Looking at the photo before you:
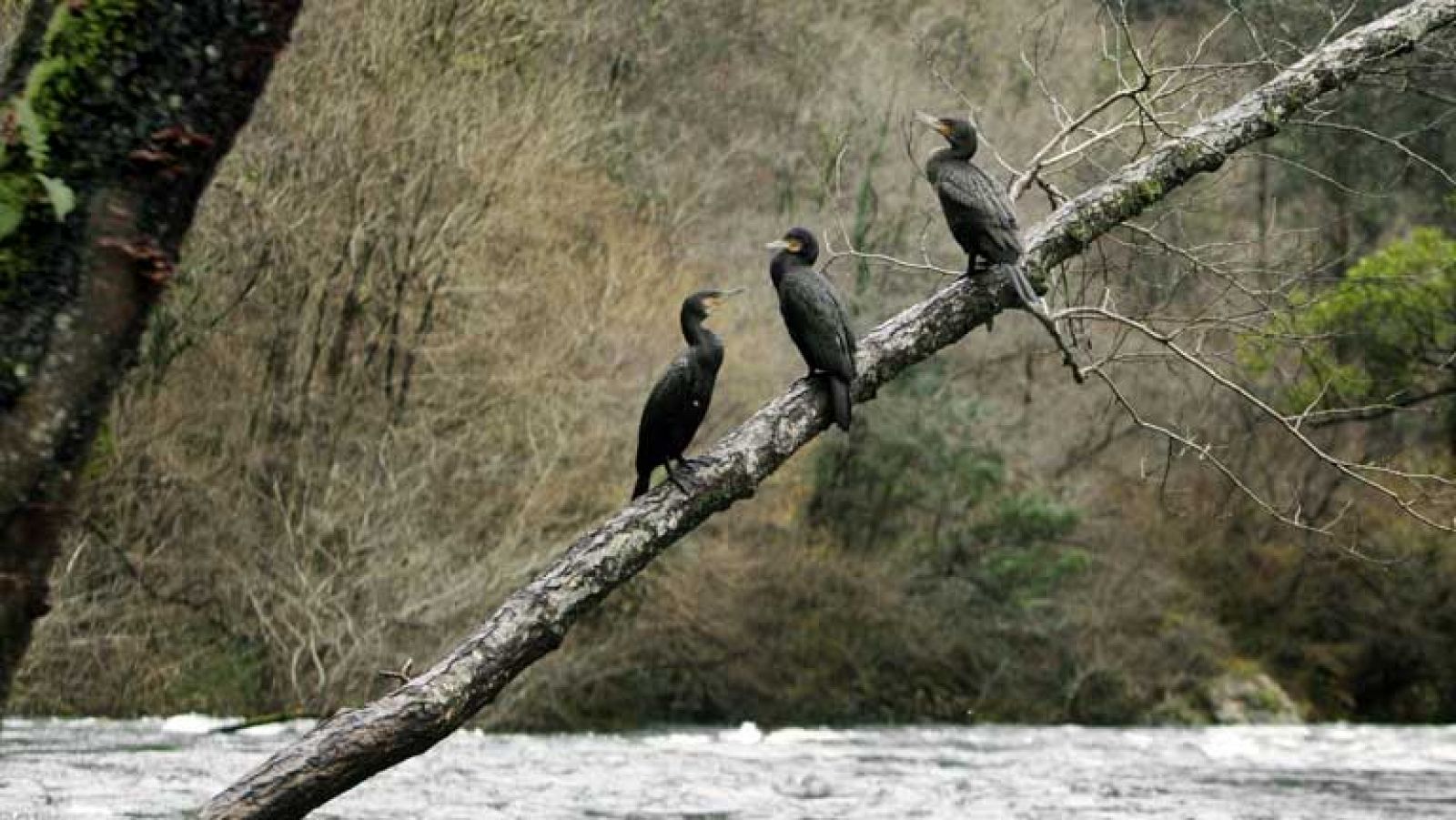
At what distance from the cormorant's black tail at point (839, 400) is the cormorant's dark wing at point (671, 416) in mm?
1102

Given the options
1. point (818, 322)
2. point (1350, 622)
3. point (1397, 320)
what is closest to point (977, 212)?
point (818, 322)

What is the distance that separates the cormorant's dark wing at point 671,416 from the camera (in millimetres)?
6953

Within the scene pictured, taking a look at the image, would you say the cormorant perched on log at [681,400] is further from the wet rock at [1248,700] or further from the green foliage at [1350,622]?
the green foliage at [1350,622]

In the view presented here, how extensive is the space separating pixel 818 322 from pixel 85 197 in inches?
161

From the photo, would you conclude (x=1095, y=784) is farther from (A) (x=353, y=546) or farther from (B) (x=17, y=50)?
(B) (x=17, y=50)

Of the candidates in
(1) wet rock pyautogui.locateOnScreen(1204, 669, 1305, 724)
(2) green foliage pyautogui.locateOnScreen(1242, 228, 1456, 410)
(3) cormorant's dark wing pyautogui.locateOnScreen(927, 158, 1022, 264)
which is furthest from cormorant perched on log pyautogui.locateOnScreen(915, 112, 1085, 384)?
(1) wet rock pyautogui.locateOnScreen(1204, 669, 1305, 724)

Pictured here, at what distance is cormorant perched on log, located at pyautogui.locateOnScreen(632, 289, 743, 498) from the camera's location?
696 centimetres

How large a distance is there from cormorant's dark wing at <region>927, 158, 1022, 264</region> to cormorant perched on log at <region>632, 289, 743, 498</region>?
0.84 metres

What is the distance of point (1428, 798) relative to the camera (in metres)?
13.1

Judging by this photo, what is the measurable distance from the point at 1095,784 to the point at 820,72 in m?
14.0

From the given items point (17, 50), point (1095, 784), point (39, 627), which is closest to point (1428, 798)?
point (1095, 784)

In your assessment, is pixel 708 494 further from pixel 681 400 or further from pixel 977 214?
pixel 681 400

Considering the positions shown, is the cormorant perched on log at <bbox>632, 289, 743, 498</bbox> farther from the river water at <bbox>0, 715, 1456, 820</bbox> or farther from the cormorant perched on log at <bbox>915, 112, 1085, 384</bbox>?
the river water at <bbox>0, 715, 1456, 820</bbox>

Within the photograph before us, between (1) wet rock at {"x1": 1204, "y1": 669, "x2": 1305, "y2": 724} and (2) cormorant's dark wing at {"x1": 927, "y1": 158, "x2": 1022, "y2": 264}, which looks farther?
(1) wet rock at {"x1": 1204, "y1": 669, "x2": 1305, "y2": 724}
